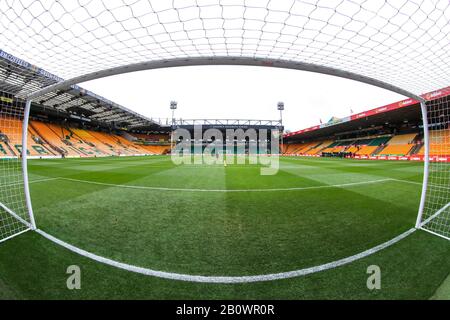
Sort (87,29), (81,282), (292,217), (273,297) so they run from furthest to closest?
(292,217), (87,29), (81,282), (273,297)

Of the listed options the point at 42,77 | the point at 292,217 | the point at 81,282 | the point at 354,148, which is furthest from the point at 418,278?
the point at 354,148

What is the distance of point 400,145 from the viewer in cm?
3141

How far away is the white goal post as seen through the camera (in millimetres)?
2898

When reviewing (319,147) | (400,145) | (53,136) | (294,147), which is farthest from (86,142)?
(400,145)

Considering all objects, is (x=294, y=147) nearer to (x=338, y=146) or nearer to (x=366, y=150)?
(x=338, y=146)

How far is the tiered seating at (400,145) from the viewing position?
97.7 feet

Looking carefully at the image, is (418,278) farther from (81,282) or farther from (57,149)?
(57,149)

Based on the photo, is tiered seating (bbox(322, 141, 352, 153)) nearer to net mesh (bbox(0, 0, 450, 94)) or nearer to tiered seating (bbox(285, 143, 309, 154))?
tiered seating (bbox(285, 143, 309, 154))

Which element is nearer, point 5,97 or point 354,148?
point 5,97

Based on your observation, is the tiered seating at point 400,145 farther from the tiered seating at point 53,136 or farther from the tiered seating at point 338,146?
the tiered seating at point 53,136

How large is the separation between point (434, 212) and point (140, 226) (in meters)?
6.35

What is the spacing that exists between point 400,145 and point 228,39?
40.4m

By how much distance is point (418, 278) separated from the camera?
77.9 inches

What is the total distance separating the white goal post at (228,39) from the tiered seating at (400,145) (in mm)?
34562
